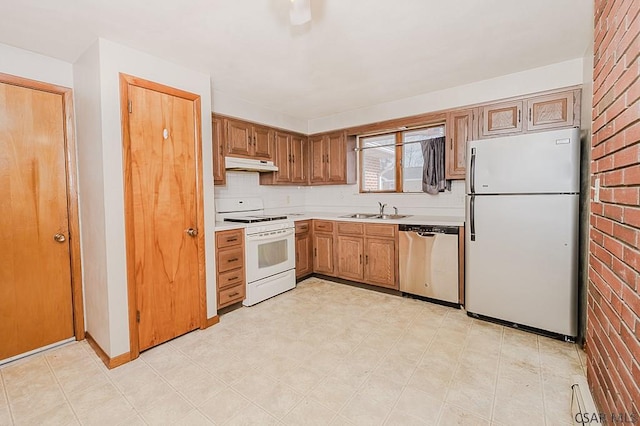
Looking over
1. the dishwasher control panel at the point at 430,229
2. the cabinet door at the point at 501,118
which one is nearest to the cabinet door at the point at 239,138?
the dishwasher control panel at the point at 430,229

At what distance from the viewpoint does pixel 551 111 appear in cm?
284

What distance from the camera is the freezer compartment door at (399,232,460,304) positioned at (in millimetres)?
3156

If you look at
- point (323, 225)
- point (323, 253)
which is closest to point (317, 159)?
point (323, 225)

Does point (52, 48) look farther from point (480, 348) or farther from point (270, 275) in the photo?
point (480, 348)

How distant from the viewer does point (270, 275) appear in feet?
11.6

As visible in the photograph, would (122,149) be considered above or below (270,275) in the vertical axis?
above

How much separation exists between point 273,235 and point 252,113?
161 centimetres

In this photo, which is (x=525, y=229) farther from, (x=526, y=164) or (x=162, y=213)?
(x=162, y=213)

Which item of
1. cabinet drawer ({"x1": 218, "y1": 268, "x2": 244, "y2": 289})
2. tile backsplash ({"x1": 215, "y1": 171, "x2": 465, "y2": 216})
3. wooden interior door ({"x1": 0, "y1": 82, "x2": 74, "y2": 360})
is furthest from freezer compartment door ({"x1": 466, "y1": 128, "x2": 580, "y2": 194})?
wooden interior door ({"x1": 0, "y1": 82, "x2": 74, "y2": 360})

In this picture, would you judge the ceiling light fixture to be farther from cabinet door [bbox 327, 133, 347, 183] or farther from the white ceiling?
cabinet door [bbox 327, 133, 347, 183]

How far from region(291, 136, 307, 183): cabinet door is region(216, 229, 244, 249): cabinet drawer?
149 cm

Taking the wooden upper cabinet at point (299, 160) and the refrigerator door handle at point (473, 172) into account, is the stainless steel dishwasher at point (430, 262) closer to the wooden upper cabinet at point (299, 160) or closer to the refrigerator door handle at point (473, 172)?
the refrigerator door handle at point (473, 172)

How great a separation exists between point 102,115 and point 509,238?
11.3 ft

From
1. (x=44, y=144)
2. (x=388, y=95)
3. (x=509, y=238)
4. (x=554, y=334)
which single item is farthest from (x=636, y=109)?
(x=44, y=144)
